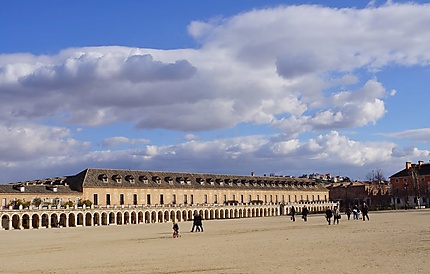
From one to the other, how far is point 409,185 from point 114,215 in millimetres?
56051

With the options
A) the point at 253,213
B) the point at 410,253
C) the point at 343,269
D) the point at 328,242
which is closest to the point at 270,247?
the point at 328,242

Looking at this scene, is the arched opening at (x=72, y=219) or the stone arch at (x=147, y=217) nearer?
the arched opening at (x=72, y=219)

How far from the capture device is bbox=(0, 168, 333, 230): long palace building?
67.6 meters

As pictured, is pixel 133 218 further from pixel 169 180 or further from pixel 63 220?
pixel 169 180

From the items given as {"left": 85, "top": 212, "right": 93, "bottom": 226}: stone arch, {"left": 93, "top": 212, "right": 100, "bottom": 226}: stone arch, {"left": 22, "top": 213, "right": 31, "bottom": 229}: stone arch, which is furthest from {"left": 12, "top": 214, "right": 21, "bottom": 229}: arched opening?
{"left": 93, "top": 212, "right": 100, "bottom": 226}: stone arch

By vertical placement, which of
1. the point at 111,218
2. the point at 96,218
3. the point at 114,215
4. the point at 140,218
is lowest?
the point at 140,218

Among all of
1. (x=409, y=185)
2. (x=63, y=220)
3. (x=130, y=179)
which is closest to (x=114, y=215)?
(x=63, y=220)

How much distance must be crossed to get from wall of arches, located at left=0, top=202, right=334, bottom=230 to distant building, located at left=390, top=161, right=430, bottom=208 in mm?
23596

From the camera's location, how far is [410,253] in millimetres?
17125

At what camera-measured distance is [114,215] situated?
75062 millimetres

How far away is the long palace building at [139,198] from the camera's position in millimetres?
67562

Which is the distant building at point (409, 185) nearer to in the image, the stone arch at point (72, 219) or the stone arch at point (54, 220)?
the stone arch at point (72, 219)

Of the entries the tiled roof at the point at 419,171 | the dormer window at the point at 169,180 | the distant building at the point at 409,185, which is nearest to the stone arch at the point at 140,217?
the dormer window at the point at 169,180

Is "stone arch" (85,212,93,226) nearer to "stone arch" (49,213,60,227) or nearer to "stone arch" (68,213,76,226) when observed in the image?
"stone arch" (68,213,76,226)
